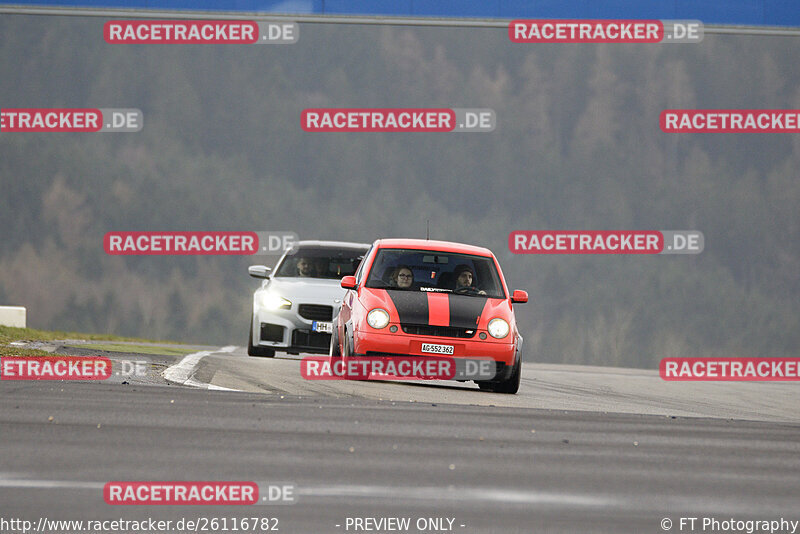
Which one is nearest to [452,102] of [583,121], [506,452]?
[583,121]

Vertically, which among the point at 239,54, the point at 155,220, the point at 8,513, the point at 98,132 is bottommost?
the point at 8,513

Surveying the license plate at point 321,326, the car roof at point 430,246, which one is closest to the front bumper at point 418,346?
the car roof at point 430,246

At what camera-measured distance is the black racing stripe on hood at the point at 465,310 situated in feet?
38.8

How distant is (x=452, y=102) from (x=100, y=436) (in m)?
17.3

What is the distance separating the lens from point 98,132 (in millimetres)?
23703

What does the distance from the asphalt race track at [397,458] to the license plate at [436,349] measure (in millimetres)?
1226

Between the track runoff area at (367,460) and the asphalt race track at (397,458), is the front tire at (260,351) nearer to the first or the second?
the track runoff area at (367,460)

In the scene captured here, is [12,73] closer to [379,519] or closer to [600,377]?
[600,377]

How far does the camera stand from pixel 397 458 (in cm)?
652

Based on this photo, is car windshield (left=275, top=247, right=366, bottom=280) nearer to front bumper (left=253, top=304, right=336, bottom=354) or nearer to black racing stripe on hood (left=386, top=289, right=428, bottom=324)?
front bumper (left=253, top=304, right=336, bottom=354)

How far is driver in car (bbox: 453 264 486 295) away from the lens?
40.9ft

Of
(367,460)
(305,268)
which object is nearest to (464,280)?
(305,268)

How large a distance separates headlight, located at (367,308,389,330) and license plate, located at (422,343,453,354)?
0.44 m

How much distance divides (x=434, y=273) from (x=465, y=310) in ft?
2.70
